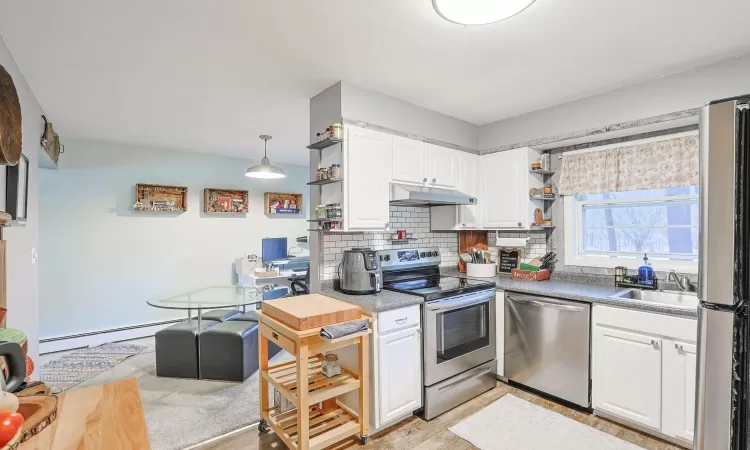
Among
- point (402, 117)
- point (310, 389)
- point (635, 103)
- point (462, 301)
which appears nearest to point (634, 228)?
point (635, 103)

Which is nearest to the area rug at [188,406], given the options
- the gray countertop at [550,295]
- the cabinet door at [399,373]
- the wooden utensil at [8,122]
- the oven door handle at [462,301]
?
the cabinet door at [399,373]

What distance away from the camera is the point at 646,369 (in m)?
2.30

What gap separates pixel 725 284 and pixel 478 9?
4.36 ft

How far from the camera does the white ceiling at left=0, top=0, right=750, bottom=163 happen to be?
1798mm

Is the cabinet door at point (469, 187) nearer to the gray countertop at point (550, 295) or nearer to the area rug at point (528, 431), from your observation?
the gray countertop at point (550, 295)

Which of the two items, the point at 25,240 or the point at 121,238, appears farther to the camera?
the point at 121,238

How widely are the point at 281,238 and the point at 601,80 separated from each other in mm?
4581

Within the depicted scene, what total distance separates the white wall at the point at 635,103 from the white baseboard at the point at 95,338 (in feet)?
15.9

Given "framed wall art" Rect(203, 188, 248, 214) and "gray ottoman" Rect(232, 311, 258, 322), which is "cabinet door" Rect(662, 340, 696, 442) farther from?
"framed wall art" Rect(203, 188, 248, 214)

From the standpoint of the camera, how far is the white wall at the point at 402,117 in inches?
106

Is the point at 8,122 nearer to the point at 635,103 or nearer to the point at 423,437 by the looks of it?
the point at 423,437

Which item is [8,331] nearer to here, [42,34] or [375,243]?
[42,34]

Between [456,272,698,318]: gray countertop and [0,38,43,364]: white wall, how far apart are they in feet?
11.6

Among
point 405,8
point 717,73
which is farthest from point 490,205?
point 405,8
